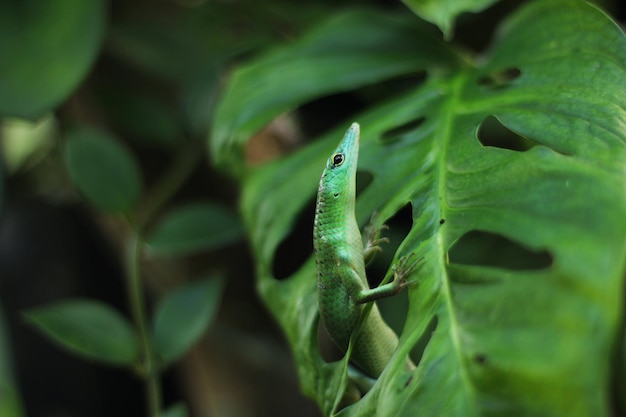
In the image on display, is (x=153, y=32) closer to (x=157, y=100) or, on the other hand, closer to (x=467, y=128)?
(x=157, y=100)

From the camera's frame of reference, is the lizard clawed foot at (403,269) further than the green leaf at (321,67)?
No

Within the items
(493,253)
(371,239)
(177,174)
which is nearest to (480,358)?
(371,239)

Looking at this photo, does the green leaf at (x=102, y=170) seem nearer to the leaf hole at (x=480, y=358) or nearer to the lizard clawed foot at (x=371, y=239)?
the lizard clawed foot at (x=371, y=239)

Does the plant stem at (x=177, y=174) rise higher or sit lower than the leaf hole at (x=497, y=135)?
lower

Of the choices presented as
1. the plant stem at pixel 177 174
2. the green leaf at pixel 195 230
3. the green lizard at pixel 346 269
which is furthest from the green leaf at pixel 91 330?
the green lizard at pixel 346 269

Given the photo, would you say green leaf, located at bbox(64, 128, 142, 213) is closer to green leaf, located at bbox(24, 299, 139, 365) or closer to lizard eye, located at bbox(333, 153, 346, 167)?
green leaf, located at bbox(24, 299, 139, 365)

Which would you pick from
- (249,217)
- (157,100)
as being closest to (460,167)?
(249,217)
